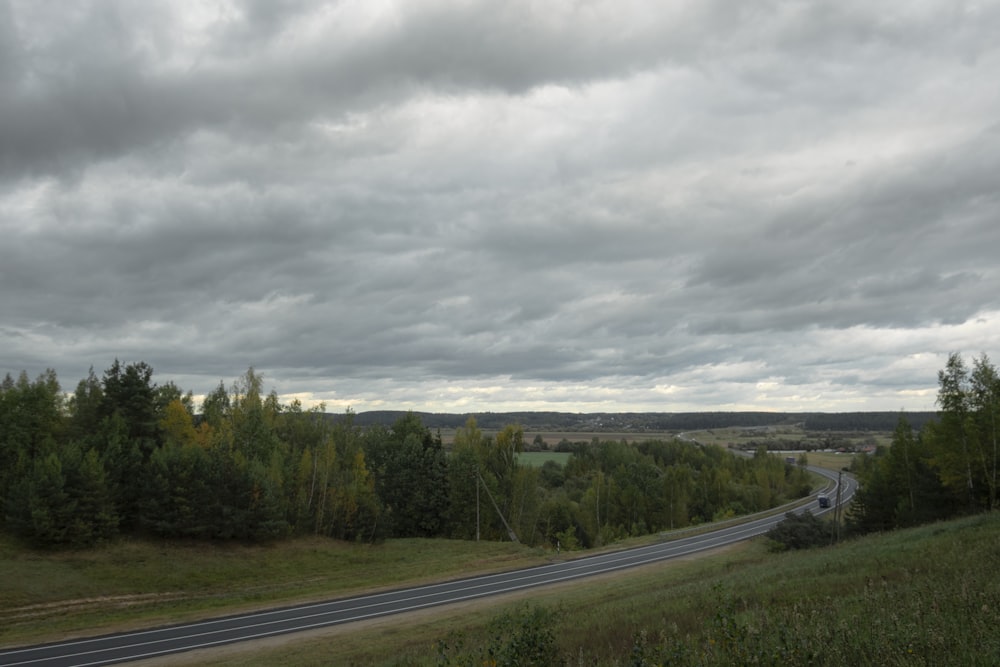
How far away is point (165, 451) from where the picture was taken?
154ft

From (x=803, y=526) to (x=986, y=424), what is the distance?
53.7 feet

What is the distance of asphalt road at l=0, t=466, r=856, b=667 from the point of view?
79.8ft

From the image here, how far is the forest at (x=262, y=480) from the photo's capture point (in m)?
41.2

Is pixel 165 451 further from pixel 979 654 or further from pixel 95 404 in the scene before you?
pixel 979 654

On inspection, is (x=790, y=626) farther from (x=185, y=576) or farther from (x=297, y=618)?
(x=185, y=576)

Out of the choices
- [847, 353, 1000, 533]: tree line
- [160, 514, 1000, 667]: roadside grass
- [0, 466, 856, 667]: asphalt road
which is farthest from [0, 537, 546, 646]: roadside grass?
[847, 353, 1000, 533]: tree line

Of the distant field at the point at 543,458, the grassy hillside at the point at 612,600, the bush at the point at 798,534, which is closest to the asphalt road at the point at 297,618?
the grassy hillside at the point at 612,600

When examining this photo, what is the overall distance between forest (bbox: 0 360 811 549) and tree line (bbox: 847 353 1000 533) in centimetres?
3440

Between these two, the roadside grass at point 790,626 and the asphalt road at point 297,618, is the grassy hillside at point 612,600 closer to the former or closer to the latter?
the roadside grass at point 790,626

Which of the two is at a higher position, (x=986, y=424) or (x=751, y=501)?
(x=986, y=424)

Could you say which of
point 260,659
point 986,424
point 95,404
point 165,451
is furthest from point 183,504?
point 986,424

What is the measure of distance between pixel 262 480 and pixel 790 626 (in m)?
47.1

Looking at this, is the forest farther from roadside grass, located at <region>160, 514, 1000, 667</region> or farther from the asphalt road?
roadside grass, located at <region>160, 514, 1000, 667</region>

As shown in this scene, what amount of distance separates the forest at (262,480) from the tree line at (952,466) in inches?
1354
